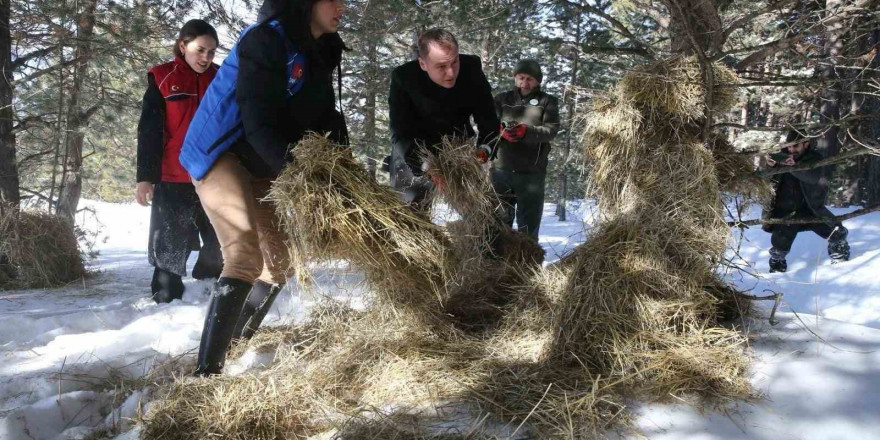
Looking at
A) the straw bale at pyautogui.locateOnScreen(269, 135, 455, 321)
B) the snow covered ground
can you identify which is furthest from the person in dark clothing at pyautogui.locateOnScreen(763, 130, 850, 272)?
the straw bale at pyautogui.locateOnScreen(269, 135, 455, 321)

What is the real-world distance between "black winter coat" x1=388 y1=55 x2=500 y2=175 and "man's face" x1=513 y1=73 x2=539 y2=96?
1643mm

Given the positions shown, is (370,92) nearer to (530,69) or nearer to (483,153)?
(530,69)

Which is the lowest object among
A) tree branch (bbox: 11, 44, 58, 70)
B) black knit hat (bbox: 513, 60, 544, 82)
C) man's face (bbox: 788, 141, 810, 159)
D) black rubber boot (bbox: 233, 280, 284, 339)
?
black rubber boot (bbox: 233, 280, 284, 339)

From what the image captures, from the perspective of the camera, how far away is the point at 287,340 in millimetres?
3012

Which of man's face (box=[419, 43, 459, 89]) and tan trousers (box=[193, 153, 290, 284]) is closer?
tan trousers (box=[193, 153, 290, 284])

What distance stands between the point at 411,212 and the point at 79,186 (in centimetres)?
964

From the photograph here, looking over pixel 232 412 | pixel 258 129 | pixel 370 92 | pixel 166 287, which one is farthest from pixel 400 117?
pixel 370 92

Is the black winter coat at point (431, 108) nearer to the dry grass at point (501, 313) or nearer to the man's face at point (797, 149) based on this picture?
the dry grass at point (501, 313)

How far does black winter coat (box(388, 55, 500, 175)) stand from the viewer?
136 inches

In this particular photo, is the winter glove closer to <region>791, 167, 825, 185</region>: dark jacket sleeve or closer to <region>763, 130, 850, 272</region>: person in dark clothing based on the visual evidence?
<region>763, 130, 850, 272</region>: person in dark clothing

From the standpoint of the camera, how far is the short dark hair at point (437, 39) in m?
3.28

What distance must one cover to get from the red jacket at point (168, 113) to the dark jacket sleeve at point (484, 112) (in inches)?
86.0

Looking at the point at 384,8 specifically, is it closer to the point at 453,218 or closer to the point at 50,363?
the point at 453,218

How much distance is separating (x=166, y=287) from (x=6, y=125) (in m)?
3.71
